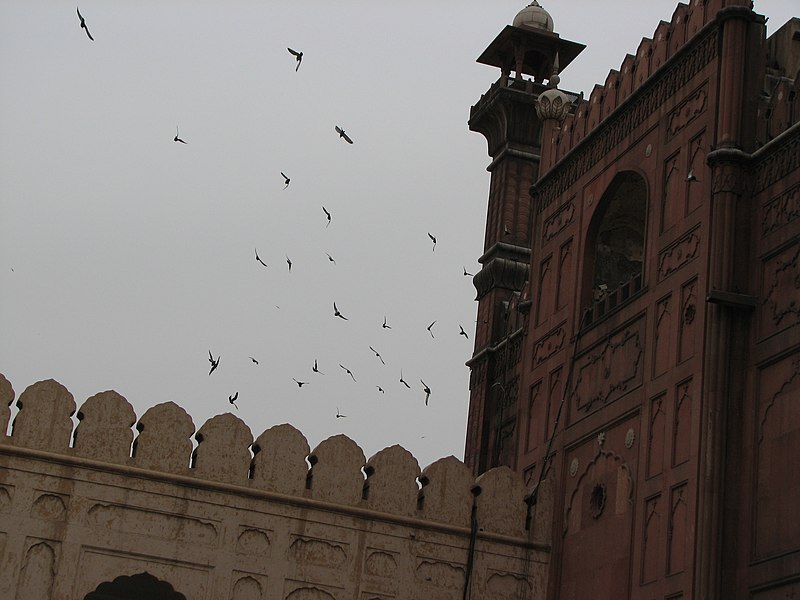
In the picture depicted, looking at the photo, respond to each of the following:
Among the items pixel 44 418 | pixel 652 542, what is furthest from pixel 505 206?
pixel 44 418

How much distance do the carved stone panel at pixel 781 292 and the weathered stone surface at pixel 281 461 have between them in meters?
4.64

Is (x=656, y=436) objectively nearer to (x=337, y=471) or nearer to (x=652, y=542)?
(x=652, y=542)

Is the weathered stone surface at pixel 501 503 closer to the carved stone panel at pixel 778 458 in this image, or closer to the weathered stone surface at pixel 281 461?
the weathered stone surface at pixel 281 461

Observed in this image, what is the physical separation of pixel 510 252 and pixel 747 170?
8.80 m

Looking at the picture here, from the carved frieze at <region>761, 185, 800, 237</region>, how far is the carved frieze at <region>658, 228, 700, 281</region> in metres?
0.77

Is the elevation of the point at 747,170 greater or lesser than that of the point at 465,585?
greater

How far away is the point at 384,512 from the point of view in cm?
1480

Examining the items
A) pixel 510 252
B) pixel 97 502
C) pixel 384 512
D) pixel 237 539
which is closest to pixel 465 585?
pixel 384 512

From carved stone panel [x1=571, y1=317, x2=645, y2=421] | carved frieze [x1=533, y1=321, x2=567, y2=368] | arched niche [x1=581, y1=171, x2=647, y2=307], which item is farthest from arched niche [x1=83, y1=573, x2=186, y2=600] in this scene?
arched niche [x1=581, y1=171, x2=647, y2=307]

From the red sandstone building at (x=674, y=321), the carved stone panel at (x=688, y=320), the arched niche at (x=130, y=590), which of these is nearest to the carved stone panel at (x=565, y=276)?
the red sandstone building at (x=674, y=321)

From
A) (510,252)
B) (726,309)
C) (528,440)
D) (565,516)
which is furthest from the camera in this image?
(510,252)

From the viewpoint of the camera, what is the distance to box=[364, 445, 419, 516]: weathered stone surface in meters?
14.9

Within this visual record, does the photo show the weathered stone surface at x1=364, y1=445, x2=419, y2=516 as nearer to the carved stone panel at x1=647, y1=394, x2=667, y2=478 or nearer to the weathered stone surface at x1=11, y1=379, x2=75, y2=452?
the carved stone panel at x1=647, y1=394, x2=667, y2=478

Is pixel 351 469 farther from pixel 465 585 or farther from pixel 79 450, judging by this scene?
pixel 79 450
